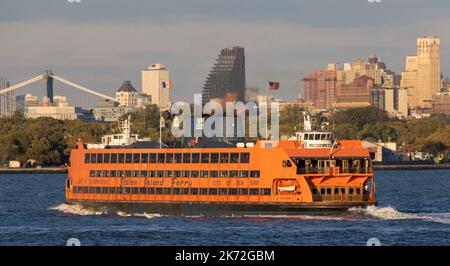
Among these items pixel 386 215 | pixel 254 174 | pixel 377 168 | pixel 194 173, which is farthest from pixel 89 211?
pixel 377 168

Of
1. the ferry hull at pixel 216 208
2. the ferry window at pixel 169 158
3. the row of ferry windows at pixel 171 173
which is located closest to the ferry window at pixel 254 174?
the row of ferry windows at pixel 171 173

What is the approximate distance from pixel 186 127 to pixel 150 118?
10116 centimetres

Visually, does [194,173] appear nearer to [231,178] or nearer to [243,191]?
[231,178]

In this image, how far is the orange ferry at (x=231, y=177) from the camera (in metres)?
60.6

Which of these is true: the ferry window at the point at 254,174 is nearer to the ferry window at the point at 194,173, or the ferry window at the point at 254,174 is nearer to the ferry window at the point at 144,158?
the ferry window at the point at 194,173

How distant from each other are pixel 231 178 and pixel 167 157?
4204 millimetres

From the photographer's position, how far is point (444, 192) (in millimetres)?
96625

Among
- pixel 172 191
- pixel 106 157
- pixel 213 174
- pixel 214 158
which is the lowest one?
pixel 172 191

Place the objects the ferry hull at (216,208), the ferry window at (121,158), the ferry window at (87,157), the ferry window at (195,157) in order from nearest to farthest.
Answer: the ferry hull at (216,208)
the ferry window at (195,157)
the ferry window at (121,158)
the ferry window at (87,157)

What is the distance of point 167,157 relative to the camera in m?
65.1

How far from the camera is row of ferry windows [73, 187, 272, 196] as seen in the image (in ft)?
204
